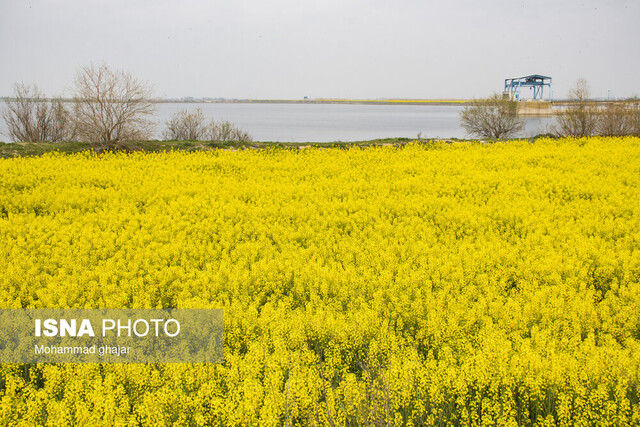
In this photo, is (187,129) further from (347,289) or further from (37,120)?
(347,289)

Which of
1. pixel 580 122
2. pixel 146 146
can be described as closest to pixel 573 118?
pixel 580 122

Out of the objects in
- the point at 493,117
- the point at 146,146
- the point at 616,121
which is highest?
the point at 493,117

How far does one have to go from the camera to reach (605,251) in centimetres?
823

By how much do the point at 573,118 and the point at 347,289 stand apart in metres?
31.5

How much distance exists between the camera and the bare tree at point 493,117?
38.9 meters

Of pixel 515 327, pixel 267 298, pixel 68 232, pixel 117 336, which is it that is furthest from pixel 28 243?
pixel 515 327

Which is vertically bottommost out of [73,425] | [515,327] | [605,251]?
[73,425]

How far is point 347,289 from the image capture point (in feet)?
22.5

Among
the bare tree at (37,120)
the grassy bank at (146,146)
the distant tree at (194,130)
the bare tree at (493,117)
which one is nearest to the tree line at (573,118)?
the bare tree at (493,117)

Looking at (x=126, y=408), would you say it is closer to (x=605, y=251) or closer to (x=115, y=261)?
(x=115, y=261)

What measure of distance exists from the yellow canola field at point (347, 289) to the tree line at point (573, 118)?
1819cm

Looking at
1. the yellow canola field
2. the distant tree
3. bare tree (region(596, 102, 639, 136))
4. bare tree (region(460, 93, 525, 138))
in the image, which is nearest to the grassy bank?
the yellow canola field

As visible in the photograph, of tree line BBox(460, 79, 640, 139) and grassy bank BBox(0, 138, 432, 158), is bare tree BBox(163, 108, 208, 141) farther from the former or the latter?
tree line BBox(460, 79, 640, 139)

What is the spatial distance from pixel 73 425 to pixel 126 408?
0.48 metres
